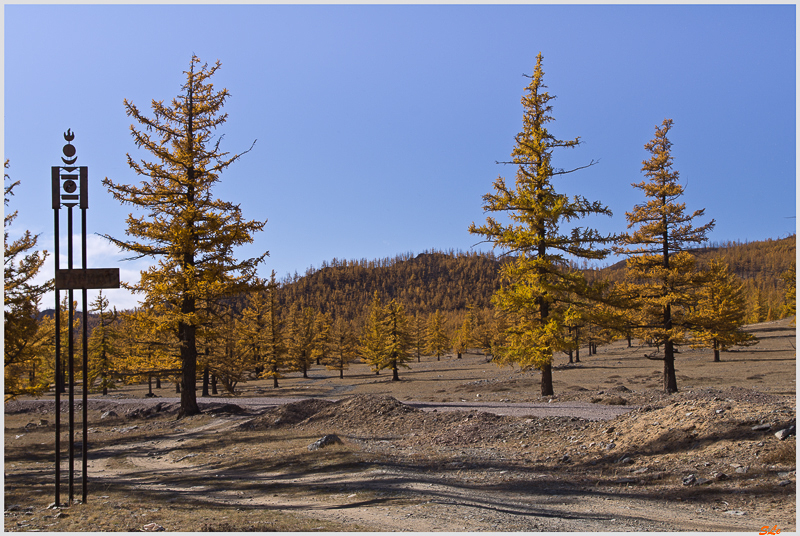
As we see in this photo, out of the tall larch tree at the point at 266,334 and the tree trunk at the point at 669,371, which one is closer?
the tree trunk at the point at 669,371

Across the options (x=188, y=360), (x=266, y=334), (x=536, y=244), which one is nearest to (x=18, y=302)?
(x=188, y=360)

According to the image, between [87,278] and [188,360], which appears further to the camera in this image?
[188,360]

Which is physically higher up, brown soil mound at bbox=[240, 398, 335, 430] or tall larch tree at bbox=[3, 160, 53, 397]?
tall larch tree at bbox=[3, 160, 53, 397]

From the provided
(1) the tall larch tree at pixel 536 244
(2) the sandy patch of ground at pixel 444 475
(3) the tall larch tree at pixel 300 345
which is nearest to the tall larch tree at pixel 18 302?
(2) the sandy patch of ground at pixel 444 475

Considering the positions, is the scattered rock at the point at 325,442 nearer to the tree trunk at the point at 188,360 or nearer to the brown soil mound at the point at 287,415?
the brown soil mound at the point at 287,415

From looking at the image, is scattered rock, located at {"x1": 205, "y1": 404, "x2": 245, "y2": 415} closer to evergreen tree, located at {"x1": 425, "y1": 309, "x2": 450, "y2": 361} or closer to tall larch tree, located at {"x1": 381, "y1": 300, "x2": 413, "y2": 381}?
tall larch tree, located at {"x1": 381, "y1": 300, "x2": 413, "y2": 381}

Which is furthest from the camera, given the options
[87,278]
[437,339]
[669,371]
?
[437,339]

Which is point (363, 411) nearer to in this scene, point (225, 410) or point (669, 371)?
point (225, 410)

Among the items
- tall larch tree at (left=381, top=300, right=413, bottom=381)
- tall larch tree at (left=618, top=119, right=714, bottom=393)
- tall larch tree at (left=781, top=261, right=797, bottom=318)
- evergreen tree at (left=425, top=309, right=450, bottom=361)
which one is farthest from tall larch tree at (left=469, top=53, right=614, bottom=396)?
evergreen tree at (left=425, top=309, right=450, bottom=361)

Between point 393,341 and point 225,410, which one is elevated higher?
point 393,341

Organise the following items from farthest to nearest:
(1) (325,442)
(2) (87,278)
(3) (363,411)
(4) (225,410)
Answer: (4) (225,410) → (3) (363,411) → (1) (325,442) → (2) (87,278)

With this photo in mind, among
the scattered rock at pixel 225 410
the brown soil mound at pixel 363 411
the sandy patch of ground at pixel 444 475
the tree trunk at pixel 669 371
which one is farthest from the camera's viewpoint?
the tree trunk at pixel 669 371

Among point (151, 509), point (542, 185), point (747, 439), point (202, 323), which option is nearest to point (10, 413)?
point (202, 323)

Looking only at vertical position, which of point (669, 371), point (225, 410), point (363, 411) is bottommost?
point (225, 410)
